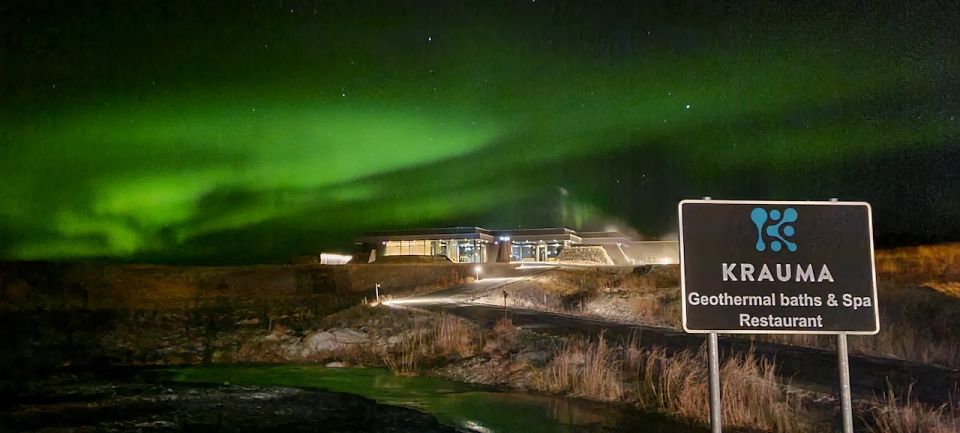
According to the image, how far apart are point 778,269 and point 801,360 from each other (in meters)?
8.69

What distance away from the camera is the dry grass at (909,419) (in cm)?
802

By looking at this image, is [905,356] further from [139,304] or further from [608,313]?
[139,304]

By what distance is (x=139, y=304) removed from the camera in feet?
126

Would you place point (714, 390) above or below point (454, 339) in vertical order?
above

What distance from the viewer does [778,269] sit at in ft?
18.0

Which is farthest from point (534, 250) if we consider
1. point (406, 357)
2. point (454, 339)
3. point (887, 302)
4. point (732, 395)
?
point (732, 395)

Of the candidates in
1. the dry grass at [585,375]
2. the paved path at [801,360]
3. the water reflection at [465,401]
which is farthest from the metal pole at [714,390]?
the paved path at [801,360]

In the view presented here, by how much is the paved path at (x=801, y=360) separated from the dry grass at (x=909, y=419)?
39.0 inches

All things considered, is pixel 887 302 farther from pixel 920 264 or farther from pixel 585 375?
pixel 920 264

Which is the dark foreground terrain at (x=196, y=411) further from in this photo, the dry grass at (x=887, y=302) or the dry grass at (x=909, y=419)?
the dry grass at (x=887, y=302)

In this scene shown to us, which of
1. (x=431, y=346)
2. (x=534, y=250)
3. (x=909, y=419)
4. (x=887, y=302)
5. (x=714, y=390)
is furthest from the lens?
(x=534, y=250)

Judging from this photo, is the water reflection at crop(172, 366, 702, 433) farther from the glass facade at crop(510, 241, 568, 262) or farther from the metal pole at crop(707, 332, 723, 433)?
the glass facade at crop(510, 241, 568, 262)

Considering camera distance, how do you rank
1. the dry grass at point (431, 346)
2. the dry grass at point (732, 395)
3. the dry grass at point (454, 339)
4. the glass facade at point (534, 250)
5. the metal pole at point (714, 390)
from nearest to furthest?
1. the metal pole at point (714, 390)
2. the dry grass at point (732, 395)
3. the dry grass at point (431, 346)
4. the dry grass at point (454, 339)
5. the glass facade at point (534, 250)

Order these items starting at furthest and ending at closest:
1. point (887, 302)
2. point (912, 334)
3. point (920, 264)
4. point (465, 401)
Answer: point (920, 264)
point (887, 302)
point (912, 334)
point (465, 401)
